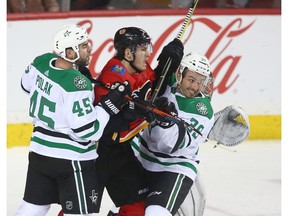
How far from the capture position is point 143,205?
13.7 feet

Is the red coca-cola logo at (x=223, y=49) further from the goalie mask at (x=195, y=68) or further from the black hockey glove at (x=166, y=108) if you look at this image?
the black hockey glove at (x=166, y=108)

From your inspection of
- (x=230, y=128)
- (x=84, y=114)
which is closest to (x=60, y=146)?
(x=84, y=114)

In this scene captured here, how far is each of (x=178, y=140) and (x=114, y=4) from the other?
10.8ft

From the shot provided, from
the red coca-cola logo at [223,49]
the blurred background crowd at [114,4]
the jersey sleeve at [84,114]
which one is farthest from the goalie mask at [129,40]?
the red coca-cola logo at [223,49]

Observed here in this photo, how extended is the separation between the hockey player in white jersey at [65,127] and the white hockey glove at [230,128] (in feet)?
2.32

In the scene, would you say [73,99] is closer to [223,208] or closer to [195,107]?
[195,107]

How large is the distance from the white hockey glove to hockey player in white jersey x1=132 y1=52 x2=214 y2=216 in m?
0.19

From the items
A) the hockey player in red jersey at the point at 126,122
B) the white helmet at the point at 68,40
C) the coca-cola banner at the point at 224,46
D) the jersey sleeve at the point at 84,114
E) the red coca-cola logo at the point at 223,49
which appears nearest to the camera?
the jersey sleeve at the point at 84,114

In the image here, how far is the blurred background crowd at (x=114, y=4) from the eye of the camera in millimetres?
6660

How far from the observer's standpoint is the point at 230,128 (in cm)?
440

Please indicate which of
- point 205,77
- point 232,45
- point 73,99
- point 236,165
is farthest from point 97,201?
point 232,45

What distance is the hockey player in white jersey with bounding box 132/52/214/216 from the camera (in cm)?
404

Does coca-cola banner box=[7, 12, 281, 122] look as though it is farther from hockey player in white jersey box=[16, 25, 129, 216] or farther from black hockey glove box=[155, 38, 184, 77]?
hockey player in white jersey box=[16, 25, 129, 216]

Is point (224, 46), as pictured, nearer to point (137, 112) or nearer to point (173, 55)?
point (173, 55)
